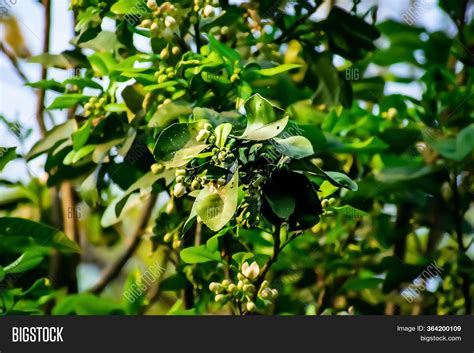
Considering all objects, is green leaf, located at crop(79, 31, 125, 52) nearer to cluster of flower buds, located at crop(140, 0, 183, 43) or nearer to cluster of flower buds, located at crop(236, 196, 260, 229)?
cluster of flower buds, located at crop(140, 0, 183, 43)

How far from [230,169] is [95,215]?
99 cm

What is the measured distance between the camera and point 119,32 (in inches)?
60.4

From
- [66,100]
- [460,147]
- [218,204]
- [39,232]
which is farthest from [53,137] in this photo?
[460,147]

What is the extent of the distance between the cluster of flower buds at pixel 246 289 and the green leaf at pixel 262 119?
0.90ft

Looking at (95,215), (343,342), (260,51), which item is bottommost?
(95,215)

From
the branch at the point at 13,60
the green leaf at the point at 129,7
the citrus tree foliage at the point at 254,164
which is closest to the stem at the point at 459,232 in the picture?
the citrus tree foliage at the point at 254,164

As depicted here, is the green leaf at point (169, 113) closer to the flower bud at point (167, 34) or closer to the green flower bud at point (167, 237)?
the flower bud at point (167, 34)

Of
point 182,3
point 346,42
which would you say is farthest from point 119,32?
point 346,42

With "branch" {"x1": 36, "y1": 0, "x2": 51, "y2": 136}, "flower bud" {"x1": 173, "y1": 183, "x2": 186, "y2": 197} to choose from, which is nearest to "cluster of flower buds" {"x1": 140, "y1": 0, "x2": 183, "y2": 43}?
"flower bud" {"x1": 173, "y1": 183, "x2": 186, "y2": 197}

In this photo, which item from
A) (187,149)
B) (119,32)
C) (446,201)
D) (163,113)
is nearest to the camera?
(187,149)

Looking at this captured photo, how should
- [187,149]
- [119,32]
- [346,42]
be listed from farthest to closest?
[346,42], [119,32], [187,149]

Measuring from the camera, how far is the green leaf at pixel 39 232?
1379 mm

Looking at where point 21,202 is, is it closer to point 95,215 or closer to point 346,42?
point 95,215

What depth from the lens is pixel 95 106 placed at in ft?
4.96
